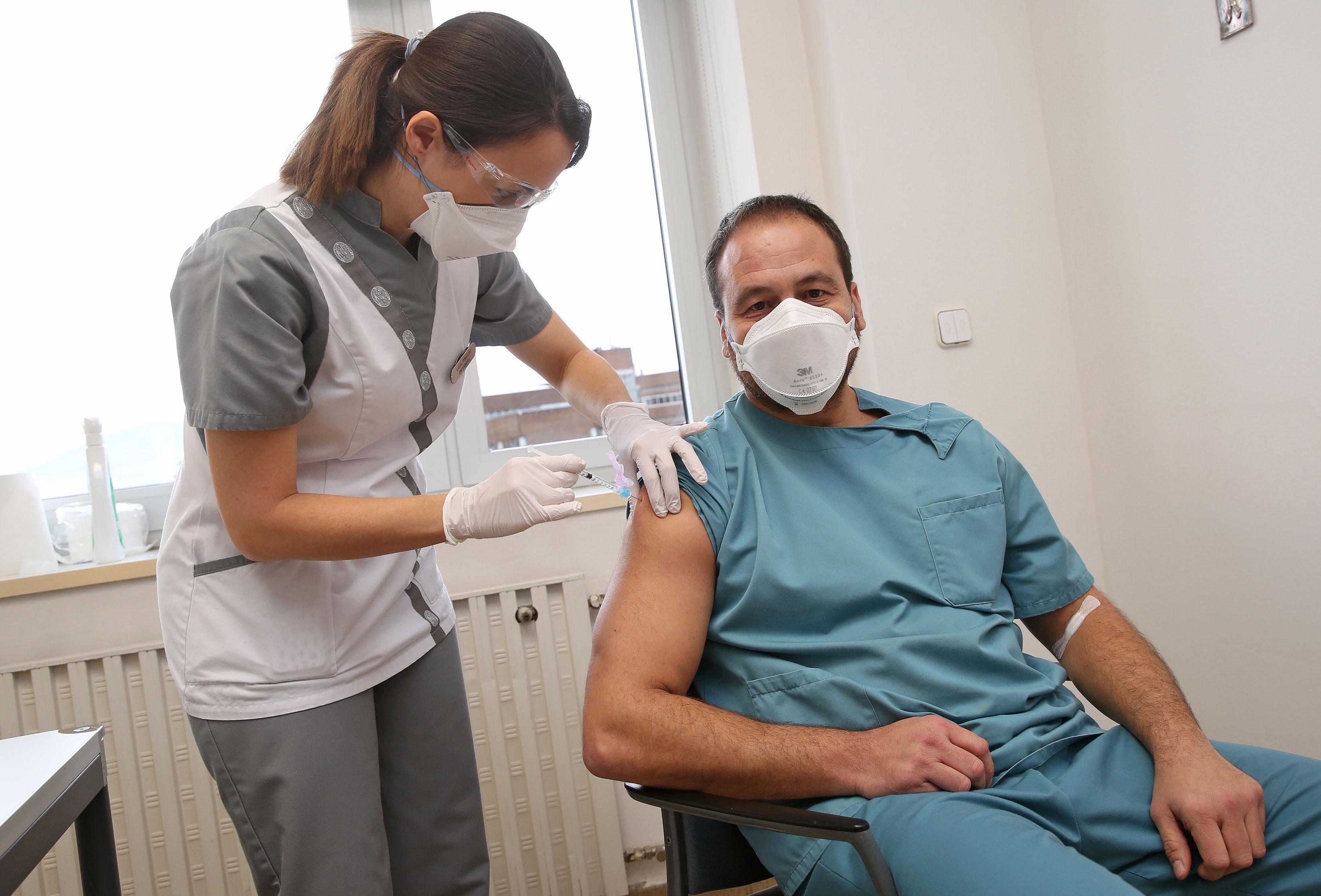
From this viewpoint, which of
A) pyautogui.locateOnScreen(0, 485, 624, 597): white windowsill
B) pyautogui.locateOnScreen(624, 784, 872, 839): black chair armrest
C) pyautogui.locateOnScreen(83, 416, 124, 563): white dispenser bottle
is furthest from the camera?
pyautogui.locateOnScreen(83, 416, 124, 563): white dispenser bottle

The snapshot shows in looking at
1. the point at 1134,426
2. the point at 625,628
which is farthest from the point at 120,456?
the point at 1134,426

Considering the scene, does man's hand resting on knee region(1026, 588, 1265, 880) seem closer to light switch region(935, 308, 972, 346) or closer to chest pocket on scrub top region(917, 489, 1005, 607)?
chest pocket on scrub top region(917, 489, 1005, 607)

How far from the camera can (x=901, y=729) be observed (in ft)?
3.39

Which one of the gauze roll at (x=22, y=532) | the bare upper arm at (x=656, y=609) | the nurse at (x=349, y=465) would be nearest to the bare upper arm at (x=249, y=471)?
the nurse at (x=349, y=465)

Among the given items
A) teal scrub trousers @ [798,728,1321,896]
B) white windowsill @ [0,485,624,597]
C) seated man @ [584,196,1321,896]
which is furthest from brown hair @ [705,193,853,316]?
white windowsill @ [0,485,624,597]

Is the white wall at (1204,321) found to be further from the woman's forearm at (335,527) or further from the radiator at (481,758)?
the woman's forearm at (335,527)

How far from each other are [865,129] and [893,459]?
44.8 inches

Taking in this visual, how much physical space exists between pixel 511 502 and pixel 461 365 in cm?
33

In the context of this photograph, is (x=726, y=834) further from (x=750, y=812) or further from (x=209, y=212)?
(x=209, y=212)

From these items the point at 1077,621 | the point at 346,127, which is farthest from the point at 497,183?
the point at 1077,621

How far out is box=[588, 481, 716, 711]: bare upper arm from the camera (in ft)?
3.57

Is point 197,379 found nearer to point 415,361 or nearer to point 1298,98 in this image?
point 415,361

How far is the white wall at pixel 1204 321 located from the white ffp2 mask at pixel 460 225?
1.36 meters

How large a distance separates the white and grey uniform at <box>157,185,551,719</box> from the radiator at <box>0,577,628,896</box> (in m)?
0.76
